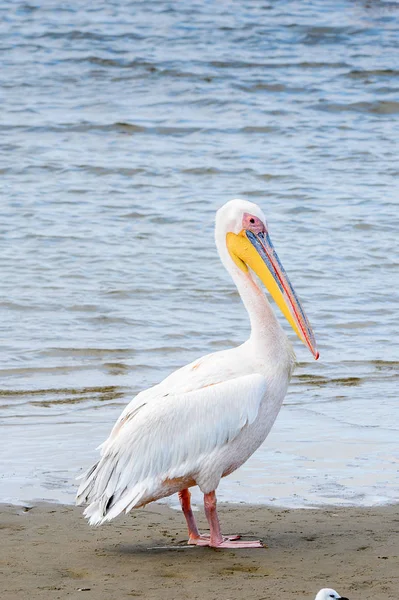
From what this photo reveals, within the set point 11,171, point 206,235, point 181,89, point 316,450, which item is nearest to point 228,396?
point 316,450

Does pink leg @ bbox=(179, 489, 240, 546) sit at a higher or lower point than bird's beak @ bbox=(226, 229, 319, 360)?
lower

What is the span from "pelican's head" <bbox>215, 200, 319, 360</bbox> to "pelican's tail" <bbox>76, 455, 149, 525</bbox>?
43.0 inches

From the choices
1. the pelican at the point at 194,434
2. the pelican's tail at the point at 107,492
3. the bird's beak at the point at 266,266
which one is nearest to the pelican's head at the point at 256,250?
the bird's beak at the point at 266,266

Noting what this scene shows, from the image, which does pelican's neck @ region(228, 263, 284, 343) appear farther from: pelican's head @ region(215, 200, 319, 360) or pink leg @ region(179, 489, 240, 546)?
pink leg @ region(179, 489, 240, 546)

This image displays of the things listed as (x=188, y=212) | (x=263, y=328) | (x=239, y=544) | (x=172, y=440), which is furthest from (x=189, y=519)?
(x=188, y=212)

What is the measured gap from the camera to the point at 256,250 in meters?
5.27

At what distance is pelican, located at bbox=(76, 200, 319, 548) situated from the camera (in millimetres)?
4723

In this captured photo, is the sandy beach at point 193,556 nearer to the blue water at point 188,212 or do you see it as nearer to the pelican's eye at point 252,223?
the blue water at point 188,212

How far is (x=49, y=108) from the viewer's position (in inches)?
661

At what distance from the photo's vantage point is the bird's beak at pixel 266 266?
17.3ft

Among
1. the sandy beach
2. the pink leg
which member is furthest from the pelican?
the sandy beach

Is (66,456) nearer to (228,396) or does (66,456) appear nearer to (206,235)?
(228,396)

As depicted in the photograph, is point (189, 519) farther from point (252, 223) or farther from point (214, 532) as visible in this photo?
point (252, 223)

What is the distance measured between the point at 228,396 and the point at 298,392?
2817 millimetres
